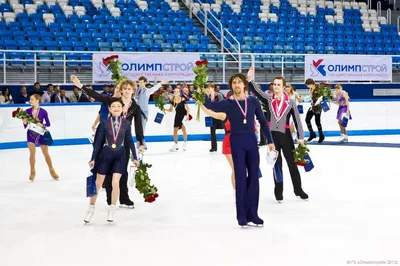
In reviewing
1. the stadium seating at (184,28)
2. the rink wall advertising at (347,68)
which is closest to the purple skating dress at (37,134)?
the stadium seating at (184,28)

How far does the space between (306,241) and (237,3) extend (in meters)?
26.6

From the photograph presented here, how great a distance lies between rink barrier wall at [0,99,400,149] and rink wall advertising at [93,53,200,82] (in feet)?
3.70

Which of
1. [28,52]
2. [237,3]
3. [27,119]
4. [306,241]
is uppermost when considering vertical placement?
[237,3]

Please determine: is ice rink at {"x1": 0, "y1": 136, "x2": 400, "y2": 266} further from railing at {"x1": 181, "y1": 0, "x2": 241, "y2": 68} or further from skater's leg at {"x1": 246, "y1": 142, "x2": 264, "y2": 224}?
railing at {"x1": 181, "y1": 0, "x2": 241, "y2": 68}

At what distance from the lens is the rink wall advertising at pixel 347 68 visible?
27.6 meters

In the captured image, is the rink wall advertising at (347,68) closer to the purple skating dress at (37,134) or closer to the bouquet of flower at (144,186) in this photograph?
the purple skating dress at (37,134)

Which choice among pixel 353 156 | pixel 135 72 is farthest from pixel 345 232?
pixel 135 72

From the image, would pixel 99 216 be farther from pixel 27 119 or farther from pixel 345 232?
pixel 27 119

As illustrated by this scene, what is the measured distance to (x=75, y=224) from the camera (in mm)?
9172

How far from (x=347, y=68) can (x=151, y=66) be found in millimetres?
7692

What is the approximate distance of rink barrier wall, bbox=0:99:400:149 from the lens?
21.0 m

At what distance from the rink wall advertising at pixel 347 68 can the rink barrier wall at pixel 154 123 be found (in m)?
1.80

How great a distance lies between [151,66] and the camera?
24.7m

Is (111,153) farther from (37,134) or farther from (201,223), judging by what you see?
(37,134)
